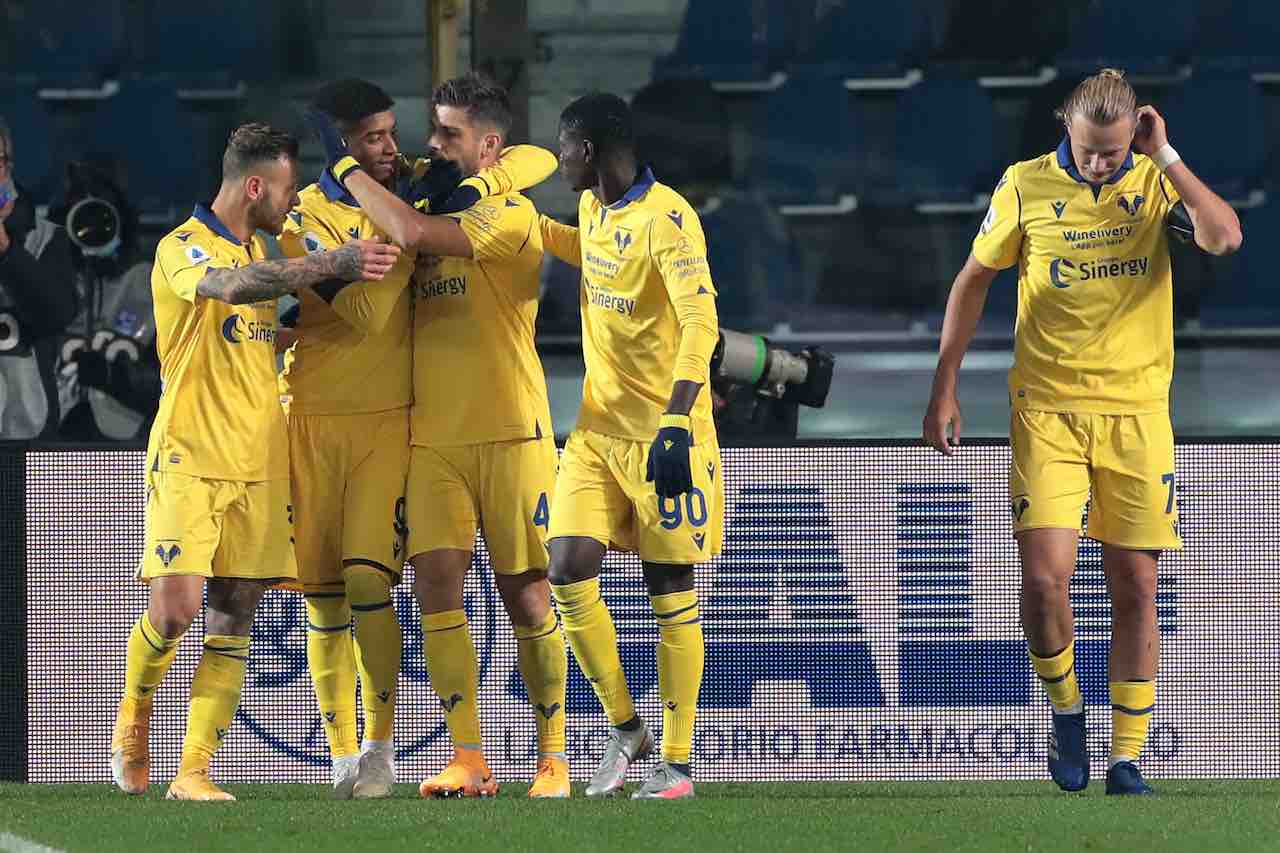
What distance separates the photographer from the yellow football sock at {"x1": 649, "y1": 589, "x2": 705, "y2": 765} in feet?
17.6

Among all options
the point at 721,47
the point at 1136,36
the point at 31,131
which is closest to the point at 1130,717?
the point at 721,47

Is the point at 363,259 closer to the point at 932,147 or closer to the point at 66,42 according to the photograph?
the point at 932,147

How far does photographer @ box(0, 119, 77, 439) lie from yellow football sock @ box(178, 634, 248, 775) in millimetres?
3906

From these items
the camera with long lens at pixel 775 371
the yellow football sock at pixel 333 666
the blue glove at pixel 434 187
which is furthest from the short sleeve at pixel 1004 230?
the yellow football sock at pixel 333 666

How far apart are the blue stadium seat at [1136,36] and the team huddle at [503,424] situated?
4.21 metres

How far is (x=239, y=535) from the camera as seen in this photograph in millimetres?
5324

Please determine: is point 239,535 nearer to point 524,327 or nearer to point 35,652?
point 524,327

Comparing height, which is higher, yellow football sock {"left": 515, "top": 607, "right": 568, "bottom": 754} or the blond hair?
the blond hair

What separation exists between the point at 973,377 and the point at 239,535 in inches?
172

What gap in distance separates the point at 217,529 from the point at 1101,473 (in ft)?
7.24

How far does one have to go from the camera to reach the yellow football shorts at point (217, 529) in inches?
205

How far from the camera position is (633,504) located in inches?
213

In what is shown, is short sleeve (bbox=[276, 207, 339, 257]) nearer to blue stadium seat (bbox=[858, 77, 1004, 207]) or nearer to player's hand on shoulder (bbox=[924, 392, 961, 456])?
player's hand on shoulder (bbox=[924, 392, 961, 456])

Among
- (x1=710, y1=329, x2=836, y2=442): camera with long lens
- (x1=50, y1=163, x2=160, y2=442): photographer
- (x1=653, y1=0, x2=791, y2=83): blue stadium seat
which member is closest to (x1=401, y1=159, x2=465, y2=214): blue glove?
(x1=710, y1=329, x2=836, y2=442): camera with long lens
